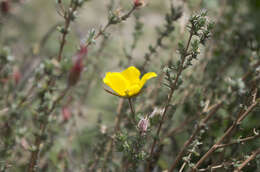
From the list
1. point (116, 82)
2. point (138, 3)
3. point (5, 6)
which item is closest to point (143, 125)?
point (116, 82)

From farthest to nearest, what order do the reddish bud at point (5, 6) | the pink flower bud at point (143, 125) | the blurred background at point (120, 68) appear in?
the reddish bud at point (5, 6)
the blurred background at point (120, 68)
the pink flower bud at point (143, 125)

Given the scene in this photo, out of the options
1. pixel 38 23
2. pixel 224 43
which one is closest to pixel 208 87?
pixel 224 43

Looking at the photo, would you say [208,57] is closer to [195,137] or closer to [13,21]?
[195,137]

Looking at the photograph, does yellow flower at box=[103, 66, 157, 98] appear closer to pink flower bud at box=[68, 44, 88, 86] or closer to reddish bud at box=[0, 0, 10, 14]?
pink flower bud at box=[68, 44, 88, 86]

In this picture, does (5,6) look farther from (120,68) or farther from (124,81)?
(124,81)

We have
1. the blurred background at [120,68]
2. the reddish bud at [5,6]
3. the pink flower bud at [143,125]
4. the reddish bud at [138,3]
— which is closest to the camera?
the pink flower bud at [143,125]

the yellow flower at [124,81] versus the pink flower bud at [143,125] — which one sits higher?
the yellow flower at [124,81]

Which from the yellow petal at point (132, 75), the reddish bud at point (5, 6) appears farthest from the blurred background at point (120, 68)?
the yellow petal at point (132, 75)

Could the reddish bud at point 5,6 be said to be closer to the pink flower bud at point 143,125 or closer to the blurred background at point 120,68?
the blurred background at point 120,68
